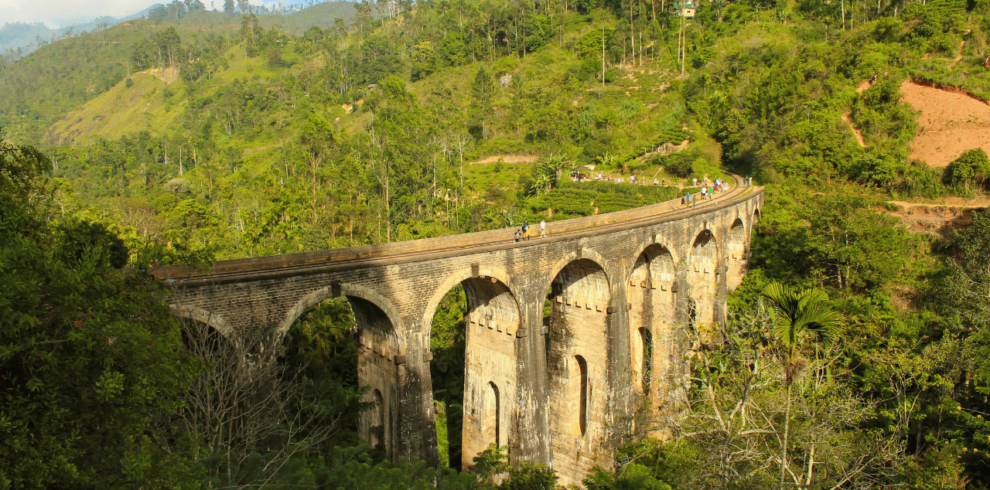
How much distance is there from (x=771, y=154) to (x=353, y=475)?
42.8 meters

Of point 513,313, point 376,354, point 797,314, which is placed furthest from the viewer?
point 513,313

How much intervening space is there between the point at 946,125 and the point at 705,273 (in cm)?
2365

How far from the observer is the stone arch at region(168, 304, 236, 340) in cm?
1317

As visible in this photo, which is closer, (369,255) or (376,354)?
(376,354)

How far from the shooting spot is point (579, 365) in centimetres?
2467

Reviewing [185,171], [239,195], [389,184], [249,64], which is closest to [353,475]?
[389,184]

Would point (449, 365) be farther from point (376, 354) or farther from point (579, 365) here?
point (376, 354)

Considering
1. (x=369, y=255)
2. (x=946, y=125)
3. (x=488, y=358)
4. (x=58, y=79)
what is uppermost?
(x=58, y=79)

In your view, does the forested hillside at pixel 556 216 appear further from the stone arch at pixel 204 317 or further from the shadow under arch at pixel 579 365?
the shadow under arch at pixel 579 365

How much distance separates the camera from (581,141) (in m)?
68.3

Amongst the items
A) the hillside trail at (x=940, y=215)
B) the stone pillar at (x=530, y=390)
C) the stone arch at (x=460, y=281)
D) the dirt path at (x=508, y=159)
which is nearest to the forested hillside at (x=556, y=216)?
the hillside trail at (x=940, y=215)

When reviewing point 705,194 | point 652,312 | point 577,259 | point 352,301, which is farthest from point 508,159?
point 352,301

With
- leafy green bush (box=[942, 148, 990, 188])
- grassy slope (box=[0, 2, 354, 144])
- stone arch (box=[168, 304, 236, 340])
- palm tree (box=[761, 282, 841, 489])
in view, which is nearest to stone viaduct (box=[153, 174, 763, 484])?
stone arch (box=[168, 304, 236, 340])

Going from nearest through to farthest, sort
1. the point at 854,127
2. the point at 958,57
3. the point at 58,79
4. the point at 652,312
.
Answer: the point at 652,312, the point at 854,127, the point at 958,57, the point at 58,79
